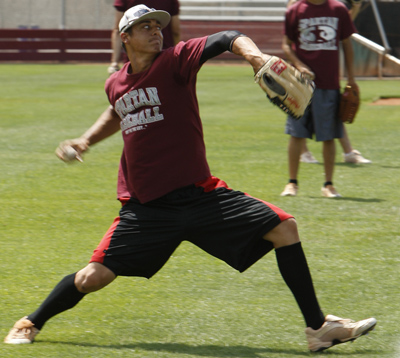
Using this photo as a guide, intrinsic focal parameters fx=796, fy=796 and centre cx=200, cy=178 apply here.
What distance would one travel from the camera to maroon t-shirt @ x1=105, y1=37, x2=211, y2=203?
4211 millimetres

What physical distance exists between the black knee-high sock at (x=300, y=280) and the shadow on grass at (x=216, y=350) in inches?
7.0

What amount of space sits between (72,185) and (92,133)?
159 inches

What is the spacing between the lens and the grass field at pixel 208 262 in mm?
4367

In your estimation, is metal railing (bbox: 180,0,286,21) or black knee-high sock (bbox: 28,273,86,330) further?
metal railing (bbox: 180,0,286,21)

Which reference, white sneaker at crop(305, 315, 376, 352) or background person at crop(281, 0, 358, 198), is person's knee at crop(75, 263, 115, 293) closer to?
white sneaker at crop(305, 315, 376, 352)

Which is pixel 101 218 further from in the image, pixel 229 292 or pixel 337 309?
pixel 337 309

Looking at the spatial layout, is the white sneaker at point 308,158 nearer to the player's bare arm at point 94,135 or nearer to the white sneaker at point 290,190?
the white sneaker at point 290,190

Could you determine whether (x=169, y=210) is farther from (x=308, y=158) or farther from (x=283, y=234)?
(x=308, y=158)

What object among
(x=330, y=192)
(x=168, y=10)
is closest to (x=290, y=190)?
(x=330, y=192)

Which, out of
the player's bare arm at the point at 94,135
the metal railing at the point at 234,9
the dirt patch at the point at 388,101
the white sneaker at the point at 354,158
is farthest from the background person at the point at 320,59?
the metal railing at the point at 234,9

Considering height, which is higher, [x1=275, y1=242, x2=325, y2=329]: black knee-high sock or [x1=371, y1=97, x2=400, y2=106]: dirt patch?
[x1=275, y1=242, x2=325, y2=329]: black knee-high sock

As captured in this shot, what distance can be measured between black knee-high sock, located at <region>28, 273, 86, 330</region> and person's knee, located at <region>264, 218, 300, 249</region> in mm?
1070

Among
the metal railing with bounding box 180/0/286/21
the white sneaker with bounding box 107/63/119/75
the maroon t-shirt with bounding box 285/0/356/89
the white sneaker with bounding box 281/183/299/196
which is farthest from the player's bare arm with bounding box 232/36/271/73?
the metal railing with bounding box 180/0/286/21

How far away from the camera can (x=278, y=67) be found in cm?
372
